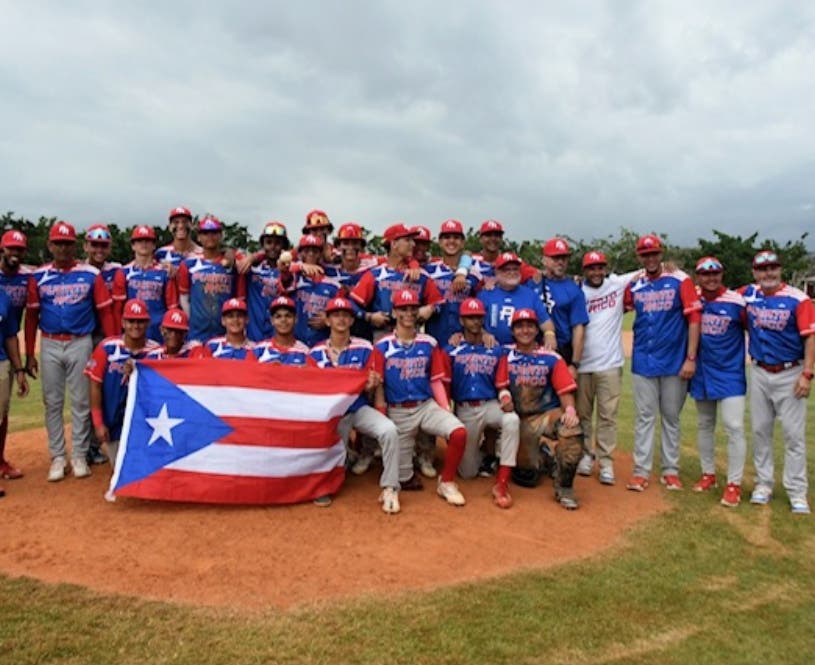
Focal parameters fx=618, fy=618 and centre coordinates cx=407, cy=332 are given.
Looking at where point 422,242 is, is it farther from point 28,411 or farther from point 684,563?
point 28,411

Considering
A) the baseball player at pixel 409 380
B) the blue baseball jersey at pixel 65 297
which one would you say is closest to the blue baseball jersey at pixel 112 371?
the blue baseball jersey at pixel 65 297

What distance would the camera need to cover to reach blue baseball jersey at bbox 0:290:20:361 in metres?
6.88

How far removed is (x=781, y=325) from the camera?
684 cm

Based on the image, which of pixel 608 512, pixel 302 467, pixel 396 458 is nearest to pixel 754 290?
pixel 608 512

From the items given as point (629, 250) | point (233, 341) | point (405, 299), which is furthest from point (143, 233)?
point (629, 250)

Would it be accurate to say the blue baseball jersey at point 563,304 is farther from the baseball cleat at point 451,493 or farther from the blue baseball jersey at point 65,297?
the blue baseball jersey at point 65,297

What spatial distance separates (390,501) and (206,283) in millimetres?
3442

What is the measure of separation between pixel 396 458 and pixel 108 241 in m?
4.54

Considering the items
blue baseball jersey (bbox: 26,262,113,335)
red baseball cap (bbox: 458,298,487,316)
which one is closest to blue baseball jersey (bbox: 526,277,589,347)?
red baseball cap (bbox: 458,298,487,316)

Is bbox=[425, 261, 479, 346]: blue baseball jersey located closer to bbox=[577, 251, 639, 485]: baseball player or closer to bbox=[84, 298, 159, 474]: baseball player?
bbox=[577, 251, 639, 485]: baseball player

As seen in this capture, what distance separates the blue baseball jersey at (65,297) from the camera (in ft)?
23.4

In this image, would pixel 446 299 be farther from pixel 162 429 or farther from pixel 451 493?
pixel 162 429

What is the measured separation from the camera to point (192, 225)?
8.12 metres

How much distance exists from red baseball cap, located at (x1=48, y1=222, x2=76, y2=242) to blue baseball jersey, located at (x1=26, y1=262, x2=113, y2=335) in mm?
352
